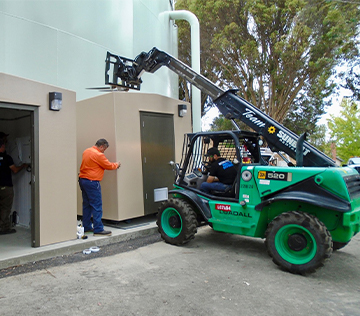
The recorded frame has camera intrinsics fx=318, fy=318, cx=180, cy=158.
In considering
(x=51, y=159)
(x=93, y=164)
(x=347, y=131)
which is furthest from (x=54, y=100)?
(x=347, y=131)

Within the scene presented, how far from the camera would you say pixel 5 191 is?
6.14m

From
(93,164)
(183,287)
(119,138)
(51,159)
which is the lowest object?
(183,287)

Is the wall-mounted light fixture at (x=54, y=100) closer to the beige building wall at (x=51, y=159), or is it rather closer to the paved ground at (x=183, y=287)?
the beige building wall at (x=51, y=159)

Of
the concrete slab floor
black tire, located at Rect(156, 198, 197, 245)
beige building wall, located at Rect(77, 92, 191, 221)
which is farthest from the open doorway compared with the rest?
black tire, located at Rect(156, 198, 197, 245)

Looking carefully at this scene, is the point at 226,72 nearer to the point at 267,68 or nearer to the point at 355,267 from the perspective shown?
the point at 267,68

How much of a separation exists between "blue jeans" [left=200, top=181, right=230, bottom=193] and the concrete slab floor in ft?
5.64

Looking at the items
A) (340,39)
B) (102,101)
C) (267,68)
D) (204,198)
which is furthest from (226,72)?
(204,198)

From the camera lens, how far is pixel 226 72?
63.6 feet

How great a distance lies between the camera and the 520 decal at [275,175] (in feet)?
15.2

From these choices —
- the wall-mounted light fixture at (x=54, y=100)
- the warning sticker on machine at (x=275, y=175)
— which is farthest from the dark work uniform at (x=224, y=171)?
the wall-mounted light fixture at (x=54, y=100)

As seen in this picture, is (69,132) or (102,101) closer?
(69,132)

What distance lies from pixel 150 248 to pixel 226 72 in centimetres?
1567

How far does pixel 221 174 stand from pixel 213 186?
10.1 inches

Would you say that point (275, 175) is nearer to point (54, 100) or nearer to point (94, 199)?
point (94, 199)
